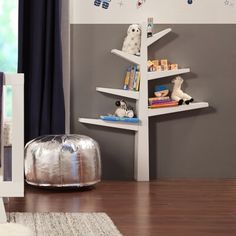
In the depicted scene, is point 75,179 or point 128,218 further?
point 75,179

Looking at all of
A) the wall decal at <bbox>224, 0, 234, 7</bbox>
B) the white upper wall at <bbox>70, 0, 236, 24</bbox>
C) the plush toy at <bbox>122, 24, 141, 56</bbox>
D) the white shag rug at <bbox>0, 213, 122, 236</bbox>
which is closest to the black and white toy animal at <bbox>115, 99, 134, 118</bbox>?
the plush toy at <bbox>122, 24, 141, 56</bbox>

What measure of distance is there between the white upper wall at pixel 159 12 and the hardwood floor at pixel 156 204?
3.72ft

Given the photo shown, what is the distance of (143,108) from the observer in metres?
3.83

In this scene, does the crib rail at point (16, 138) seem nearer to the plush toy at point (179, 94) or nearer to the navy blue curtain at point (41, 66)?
the navy blue curtain at point (41, 66)

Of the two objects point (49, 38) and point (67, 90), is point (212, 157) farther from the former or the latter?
point (49, 38)

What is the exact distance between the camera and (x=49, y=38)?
3.77 metres

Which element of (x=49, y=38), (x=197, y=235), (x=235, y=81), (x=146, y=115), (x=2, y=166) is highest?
(x=49, y=38)

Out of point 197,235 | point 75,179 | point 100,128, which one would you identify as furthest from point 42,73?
point 197,235

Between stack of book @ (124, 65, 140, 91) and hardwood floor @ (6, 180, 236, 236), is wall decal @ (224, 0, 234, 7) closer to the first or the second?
stack of book @ (124, 65, 140, 91)

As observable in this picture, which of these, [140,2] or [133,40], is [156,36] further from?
[140,2]

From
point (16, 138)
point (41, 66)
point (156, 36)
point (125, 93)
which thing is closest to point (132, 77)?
point (125, 93)

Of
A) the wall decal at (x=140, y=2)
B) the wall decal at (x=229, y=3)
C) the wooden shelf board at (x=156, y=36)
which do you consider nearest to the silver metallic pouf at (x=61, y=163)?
the wooden shelf board at (x=156, y=36)

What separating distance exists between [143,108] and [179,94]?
27 centimetres

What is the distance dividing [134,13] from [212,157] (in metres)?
1.16
